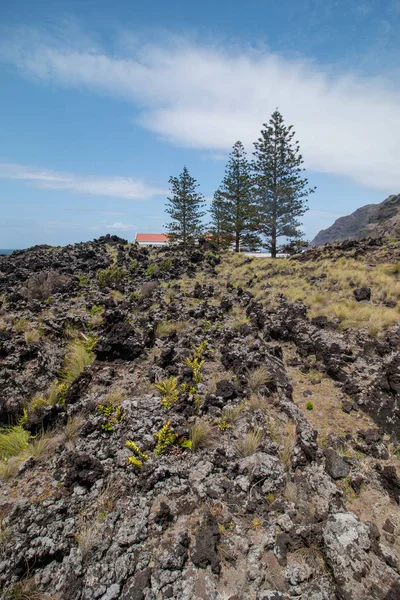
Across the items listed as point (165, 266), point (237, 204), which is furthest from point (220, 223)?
point (165, 266)

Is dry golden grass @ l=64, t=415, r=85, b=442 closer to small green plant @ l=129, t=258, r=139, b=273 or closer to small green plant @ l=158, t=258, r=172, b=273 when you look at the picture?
small green plant @ l=129, t=258, r=139, b=273

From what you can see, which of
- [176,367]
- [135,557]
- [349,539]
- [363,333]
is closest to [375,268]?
[363,333]

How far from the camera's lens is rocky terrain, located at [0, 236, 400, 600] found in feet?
7.00

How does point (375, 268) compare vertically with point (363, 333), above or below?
above

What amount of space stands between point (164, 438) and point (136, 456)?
0.38 metres

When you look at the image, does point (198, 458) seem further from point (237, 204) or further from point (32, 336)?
point (237, 204)

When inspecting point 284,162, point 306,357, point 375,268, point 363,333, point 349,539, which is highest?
point 284,162

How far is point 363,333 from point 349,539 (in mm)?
5140

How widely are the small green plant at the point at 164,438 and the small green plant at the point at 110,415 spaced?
1.98 feet

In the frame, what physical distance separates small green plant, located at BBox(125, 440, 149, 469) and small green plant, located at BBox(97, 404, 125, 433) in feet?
1.36

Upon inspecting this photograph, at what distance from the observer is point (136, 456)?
3.14 meters

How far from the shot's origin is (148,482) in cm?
283

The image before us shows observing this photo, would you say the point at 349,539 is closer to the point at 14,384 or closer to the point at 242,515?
the point at 242,515

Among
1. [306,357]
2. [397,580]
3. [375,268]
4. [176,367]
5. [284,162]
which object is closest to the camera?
[397,580]
